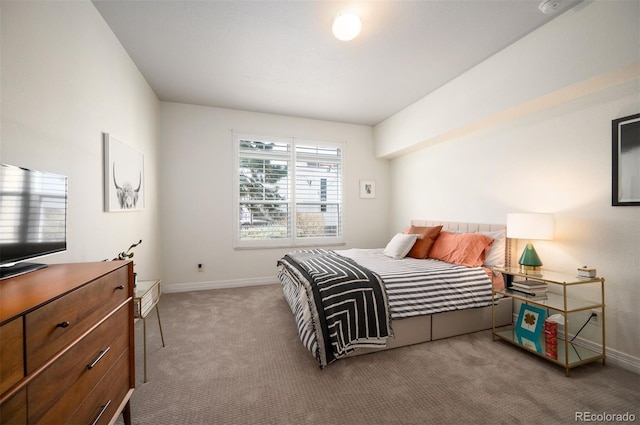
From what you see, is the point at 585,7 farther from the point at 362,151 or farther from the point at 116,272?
the point at 116,272

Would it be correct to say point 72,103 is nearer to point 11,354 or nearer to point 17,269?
point 17,269

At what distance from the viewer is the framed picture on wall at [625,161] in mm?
2021

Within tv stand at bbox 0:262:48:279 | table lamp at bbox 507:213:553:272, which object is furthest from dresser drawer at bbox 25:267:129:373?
table lamp at bbox 507:213:553:272

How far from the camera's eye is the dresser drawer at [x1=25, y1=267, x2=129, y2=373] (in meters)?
0.86

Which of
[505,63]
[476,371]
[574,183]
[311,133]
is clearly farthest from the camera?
[311,133]

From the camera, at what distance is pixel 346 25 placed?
223 centimetres

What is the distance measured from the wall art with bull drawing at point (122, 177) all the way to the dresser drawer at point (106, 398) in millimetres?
1467

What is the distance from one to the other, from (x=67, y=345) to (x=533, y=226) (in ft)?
10.6

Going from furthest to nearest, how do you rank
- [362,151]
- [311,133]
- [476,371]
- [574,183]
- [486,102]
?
1. [362,151]
2. [311,133]
3. [486,102]
4. [574,183]
5. [476,371]

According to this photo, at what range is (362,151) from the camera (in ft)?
17.0

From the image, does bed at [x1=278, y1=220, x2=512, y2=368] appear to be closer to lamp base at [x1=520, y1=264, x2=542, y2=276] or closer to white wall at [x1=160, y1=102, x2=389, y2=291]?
lamp base at [x1=520, y1=264, x2=542, y2=276]

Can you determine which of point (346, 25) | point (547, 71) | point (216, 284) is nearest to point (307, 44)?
point (346, 25)

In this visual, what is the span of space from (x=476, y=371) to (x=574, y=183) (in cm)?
188

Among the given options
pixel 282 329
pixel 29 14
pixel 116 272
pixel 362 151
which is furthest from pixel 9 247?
pixel 362 151
